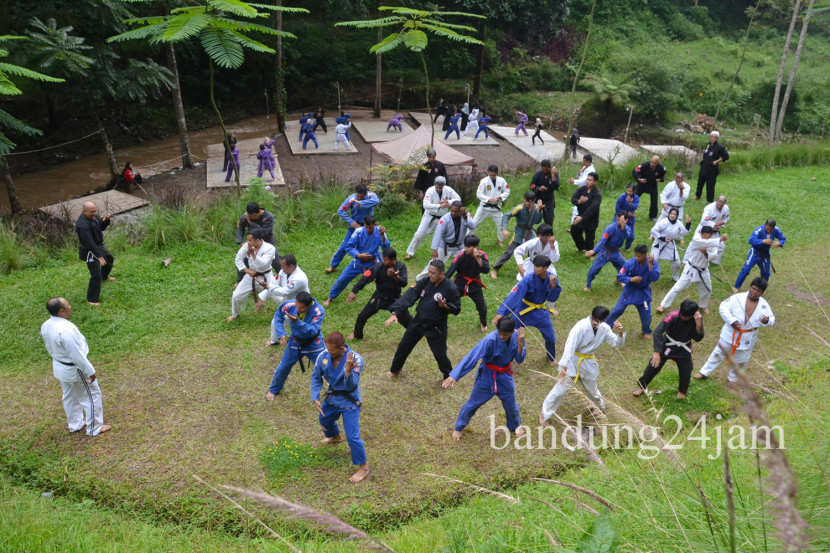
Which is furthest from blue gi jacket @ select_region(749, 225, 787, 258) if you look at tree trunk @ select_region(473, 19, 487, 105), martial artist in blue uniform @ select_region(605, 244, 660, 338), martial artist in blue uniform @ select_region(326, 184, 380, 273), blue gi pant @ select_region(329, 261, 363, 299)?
tree trunk @ select_region(473, 19, 487, 105)

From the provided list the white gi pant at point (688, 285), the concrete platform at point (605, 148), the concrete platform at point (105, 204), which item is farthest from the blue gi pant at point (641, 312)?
the concrete platform at point (105, 204)

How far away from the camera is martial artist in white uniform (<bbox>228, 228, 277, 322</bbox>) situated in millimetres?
8148

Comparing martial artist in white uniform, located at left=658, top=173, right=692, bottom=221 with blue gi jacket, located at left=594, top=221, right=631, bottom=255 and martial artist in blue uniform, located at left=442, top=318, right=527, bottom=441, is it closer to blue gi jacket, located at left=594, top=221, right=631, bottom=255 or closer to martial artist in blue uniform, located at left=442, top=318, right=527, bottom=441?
blue gi jacket, located at left=594, top=221, right=631, bottom=255

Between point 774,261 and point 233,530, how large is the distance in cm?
1099

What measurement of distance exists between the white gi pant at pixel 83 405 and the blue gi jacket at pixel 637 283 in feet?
21.8

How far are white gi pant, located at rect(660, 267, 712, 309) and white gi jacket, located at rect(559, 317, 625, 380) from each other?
322 centimetres

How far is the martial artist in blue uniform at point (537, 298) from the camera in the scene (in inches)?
299

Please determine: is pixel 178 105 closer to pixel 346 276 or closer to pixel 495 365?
pixel 346 276

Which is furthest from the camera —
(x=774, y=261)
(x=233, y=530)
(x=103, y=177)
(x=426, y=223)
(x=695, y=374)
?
(x=103, y=177)

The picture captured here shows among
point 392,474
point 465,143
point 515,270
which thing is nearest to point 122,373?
point 392,474

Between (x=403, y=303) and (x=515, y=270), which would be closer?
(x=403, y=303)

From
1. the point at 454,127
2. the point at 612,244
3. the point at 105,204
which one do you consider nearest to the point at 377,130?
the point at 454,127

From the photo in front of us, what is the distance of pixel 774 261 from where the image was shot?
38.3 ft

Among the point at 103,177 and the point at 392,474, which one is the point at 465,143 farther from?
the point at 392,474
